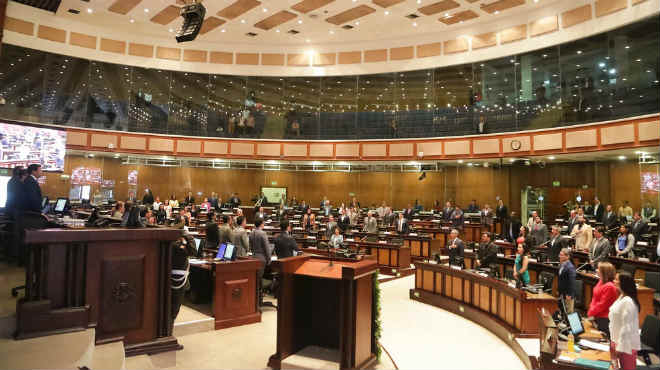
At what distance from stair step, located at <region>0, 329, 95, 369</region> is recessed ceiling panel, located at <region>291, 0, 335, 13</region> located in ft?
45.6

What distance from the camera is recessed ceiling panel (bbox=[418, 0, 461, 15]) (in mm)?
14180

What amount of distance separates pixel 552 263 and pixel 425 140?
8.81m

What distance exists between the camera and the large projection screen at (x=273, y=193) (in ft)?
64.3

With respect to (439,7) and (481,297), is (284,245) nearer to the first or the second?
(481,297)

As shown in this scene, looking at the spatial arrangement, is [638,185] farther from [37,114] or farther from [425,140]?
[37,114]

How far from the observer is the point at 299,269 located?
3754mm

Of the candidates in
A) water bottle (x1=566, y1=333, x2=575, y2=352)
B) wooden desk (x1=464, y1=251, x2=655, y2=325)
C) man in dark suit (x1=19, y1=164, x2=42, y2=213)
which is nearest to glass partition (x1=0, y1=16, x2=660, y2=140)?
wooden desk (x1=464, y1=251, x2=655, y2=325)

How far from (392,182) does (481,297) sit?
11.6 m

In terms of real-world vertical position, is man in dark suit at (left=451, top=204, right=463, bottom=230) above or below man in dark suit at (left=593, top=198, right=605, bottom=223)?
below

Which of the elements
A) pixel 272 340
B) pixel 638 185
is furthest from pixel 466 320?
pixel 638 185

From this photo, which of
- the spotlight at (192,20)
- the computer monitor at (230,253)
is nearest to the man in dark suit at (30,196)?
the computer monitor at (230,253)

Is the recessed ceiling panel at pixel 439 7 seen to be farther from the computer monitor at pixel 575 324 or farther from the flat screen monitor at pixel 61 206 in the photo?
the flat screen monitor at pixel 61 206

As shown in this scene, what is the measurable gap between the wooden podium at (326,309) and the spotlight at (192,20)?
6.41 metres

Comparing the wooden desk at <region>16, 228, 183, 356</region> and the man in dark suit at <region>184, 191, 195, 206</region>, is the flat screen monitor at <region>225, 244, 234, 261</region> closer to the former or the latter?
the wooden desk at <region>16, 228, 183, 356</region>
